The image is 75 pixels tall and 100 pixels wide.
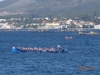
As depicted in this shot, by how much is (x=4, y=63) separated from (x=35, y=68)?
5.91 meters

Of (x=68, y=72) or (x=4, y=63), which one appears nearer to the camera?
(x=68, y=72)

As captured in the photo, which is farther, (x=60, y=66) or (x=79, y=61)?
(x=79, y=61)

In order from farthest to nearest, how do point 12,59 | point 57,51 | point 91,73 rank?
point 57,51, point 12,59, point 91,73

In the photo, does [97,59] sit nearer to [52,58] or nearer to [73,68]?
[52,58]

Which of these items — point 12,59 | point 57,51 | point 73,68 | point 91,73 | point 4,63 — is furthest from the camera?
point 57,51

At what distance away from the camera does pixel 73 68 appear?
171ft

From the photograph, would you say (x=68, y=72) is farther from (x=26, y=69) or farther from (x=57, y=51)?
(x=57, y=51)

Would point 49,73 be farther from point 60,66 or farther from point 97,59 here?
point 97,59

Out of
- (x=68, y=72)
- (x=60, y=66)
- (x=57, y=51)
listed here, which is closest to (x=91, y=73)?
(x=68, y=72)

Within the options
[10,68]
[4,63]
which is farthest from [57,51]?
[10,68]

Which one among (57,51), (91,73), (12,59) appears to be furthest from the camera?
(57,51)

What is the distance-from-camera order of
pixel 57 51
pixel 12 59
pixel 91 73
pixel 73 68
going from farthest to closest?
pixel 57 51
pixel 12 59
pixel 73 68
pixel 91 73

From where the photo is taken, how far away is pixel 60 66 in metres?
53.9

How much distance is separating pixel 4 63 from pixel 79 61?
7302 mm
